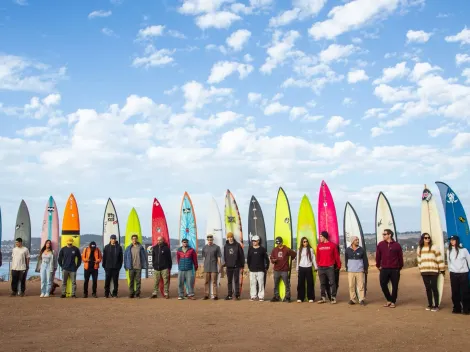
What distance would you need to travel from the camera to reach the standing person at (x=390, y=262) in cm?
846

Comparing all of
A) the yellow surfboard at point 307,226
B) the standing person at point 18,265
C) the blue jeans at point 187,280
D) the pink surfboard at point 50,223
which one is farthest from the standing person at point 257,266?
the pink surfboard at point 50,223

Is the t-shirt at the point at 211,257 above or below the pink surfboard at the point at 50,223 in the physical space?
below

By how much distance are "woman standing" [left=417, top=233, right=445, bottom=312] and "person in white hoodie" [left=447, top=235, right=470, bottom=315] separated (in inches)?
11.9

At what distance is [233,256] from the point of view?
983 cm

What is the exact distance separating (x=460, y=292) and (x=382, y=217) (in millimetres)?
3006

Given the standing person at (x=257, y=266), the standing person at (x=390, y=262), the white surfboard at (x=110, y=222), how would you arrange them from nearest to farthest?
the standing person at (x=390, y=262)
the standing person at (x=257, y=266)
the white surfboard at (x=110, y=222)

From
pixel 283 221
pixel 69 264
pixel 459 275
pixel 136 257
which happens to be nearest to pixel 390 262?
pixel 459 275

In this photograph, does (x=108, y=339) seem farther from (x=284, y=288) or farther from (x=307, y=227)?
(x=307, y=227)

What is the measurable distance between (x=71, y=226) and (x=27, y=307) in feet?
11.3

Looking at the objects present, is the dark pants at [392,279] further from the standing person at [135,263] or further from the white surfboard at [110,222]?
the white surfboard at [110,222]

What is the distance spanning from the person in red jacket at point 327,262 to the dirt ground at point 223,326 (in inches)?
16.3

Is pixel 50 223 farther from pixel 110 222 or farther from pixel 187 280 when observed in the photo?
pixel 187 280

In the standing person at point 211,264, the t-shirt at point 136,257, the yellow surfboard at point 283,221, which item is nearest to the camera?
the standing person at point 211,264

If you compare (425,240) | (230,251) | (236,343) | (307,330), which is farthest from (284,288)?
(236,343)
